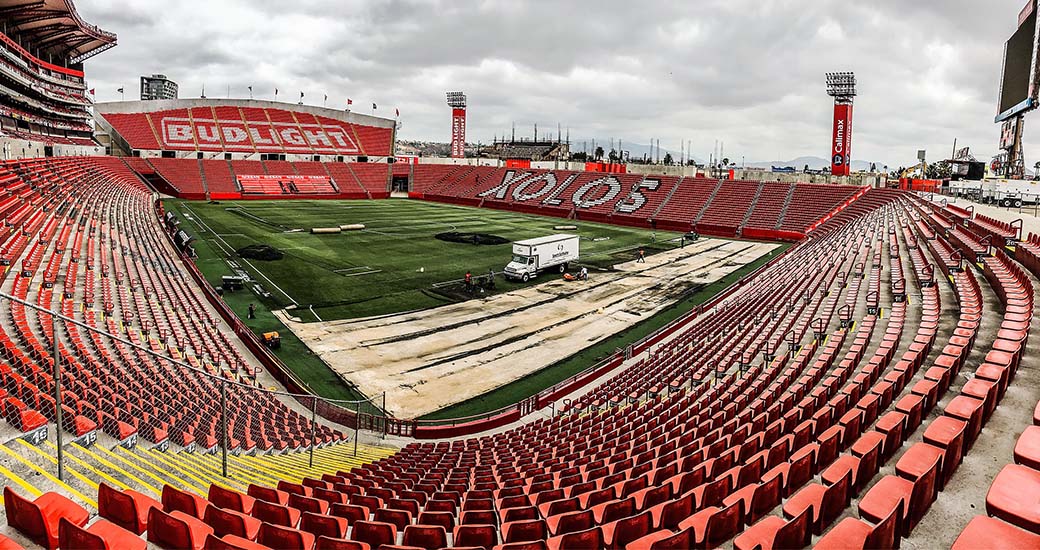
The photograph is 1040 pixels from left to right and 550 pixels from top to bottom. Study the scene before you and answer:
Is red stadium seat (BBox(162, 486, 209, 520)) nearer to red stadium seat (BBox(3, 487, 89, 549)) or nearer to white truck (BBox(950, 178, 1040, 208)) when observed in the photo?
red stadium seat (BBox(3, 487, 89, 549))

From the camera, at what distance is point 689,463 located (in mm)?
8516

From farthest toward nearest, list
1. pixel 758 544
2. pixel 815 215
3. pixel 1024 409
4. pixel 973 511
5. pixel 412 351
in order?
1. pixel 815 215
2. pixel 412 351
3. pixel 1024 409
4. pixel 973 511
5. pixel 758 544

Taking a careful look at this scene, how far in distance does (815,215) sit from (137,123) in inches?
3753

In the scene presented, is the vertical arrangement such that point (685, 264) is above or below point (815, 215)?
below

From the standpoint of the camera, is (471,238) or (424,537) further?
(471,238)

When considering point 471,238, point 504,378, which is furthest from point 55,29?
point 504,378

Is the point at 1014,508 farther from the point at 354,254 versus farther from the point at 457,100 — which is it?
the point at 457,100

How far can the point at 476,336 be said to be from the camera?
25266mm

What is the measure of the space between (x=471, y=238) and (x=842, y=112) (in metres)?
42.7

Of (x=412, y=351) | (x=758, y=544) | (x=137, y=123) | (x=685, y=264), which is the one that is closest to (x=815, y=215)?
(x=685, y=264)

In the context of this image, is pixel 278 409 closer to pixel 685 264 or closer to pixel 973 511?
pixel 973 511

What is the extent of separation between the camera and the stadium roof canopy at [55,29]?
57250 mm

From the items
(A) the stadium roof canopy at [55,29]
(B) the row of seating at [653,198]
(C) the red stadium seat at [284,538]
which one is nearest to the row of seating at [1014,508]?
(C) the red stadium seat at [284,538]

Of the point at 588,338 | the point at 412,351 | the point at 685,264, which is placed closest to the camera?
the point at 412,351
